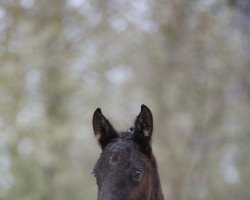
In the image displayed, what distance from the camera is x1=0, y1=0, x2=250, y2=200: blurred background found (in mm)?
30828

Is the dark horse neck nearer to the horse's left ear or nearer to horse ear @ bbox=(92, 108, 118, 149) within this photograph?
the horse's left ear

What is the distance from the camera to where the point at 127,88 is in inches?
1713

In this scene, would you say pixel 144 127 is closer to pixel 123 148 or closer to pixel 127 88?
pixel 123 148

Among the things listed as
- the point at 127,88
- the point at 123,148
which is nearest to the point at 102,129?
the point at 123,148

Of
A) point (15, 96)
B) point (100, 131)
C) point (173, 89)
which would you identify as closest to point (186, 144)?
point (173, 89)

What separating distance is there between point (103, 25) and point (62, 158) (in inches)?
289

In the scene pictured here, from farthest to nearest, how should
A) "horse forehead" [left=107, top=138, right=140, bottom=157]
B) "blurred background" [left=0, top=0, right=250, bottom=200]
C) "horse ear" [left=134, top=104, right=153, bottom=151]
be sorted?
"blurred background" [left=0, top=0, right=250, bottom=200]
"horse ear" [left=134, top=104, right=153, bottom=151]
"horse forehead" [left=107, top=138, right=140, bottom=157]

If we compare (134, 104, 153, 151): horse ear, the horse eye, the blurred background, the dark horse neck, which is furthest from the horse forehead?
the blurred background

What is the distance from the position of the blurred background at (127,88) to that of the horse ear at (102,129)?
16573mm

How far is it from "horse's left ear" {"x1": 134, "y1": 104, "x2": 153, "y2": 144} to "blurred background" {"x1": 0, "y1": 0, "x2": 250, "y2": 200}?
17.0 m

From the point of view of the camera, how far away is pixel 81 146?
46156mm

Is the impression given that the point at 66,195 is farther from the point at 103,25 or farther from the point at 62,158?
the point at 103,25

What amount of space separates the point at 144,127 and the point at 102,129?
0.70 m

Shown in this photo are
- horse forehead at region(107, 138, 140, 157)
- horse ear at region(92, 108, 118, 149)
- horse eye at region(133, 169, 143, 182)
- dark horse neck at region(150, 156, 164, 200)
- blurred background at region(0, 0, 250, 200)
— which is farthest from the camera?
blurred background at region(0, 0, 250, 200)
